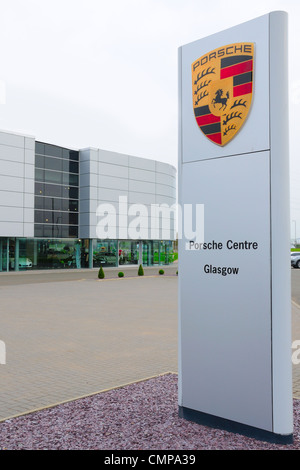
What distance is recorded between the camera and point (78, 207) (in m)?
43.1

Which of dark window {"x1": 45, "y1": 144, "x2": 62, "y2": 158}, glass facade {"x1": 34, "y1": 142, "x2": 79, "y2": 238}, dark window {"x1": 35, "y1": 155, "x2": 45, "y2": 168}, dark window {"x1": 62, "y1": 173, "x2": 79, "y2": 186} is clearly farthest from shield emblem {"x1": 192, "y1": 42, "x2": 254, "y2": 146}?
dark window {"x1": 62, "y1": 173, "x2": 79, "y2": 186}

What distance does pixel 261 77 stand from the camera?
13.8ft

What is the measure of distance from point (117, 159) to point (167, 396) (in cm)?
4020

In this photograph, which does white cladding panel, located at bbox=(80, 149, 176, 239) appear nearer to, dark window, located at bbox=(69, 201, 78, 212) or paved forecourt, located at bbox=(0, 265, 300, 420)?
dark window, located at bbox=(69, 201, 78, 212)

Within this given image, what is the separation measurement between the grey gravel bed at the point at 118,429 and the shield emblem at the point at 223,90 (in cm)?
283

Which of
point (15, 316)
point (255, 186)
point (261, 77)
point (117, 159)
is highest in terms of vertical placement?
point (117, 159)

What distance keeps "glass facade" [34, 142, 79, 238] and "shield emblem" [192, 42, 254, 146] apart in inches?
1427

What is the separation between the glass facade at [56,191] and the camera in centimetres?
3972

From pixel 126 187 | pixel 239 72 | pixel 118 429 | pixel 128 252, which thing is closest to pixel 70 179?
pixel 126 187

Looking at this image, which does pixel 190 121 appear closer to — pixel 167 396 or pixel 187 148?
pixel 187 148

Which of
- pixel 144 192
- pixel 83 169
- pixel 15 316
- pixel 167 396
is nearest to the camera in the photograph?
pixel 167 396

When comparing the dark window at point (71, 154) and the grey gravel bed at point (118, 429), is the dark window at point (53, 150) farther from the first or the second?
the grey gravel bed at point (118, 429)

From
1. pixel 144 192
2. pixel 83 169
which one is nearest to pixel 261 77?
pixel 83 169

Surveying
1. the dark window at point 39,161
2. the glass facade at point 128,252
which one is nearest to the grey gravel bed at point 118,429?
the dark window at point 39,161
